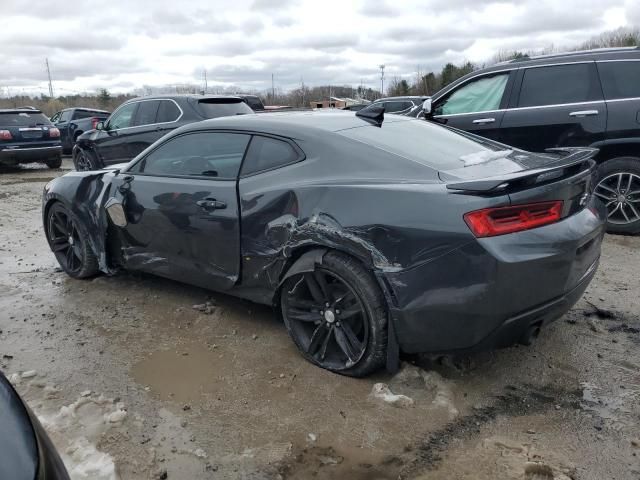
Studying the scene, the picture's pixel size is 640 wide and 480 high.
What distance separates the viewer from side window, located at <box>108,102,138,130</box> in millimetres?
9492

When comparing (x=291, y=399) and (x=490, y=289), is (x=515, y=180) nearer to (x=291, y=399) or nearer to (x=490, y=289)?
(x=490, y=289)

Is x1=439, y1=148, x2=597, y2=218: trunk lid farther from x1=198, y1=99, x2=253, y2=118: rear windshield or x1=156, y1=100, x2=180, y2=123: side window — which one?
x1=156, y1=100, x2=180, y2=123: side window

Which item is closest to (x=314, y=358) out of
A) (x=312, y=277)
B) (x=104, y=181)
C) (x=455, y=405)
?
(x=312, y=277)

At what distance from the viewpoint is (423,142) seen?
3.40 metres

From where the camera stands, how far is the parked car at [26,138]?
12469mm

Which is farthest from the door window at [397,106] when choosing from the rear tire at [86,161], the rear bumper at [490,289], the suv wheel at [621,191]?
the rear bumper at [490,289]

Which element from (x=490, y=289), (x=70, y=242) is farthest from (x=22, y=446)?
(x=70, y=242)

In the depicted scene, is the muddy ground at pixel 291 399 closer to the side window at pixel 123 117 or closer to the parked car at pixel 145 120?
the parked car at pixel 145 120

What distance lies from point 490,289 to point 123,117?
8582 mm

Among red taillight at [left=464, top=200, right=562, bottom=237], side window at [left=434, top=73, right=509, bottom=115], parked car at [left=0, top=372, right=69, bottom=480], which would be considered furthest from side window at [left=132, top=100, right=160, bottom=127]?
parked car at [left=0, top=372, right=69, bottom=480]

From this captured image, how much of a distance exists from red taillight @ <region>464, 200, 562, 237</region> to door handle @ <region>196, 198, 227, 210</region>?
1.64 metres

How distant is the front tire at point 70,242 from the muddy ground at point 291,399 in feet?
1.60

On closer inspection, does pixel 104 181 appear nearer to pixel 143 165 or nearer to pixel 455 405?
pixel 143 165

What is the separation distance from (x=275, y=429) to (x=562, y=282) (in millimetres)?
1602
